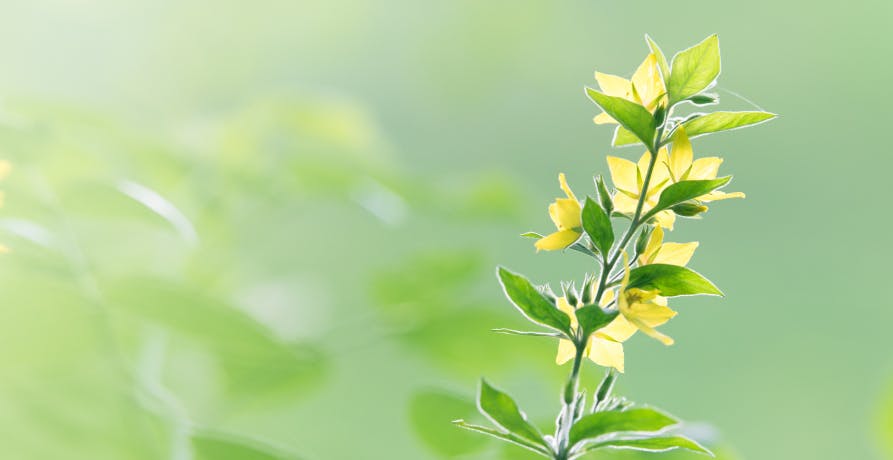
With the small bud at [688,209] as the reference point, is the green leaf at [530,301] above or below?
below

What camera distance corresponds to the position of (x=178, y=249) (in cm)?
54

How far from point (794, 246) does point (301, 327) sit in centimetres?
157

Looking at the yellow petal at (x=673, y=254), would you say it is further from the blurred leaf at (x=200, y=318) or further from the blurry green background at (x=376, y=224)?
the blurred leaf at (x=200, y=318)

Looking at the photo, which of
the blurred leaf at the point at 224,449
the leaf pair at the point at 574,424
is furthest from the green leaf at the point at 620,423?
the blurred leaf at the point at 224,449

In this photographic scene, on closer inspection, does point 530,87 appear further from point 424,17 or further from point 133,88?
point 133,88

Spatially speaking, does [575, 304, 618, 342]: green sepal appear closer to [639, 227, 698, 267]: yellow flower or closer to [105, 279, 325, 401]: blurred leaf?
[639, 227, 698, 267]: yellow flower

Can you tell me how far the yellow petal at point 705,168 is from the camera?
0.55 feet

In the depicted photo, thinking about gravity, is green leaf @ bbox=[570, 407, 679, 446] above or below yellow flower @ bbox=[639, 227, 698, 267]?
below

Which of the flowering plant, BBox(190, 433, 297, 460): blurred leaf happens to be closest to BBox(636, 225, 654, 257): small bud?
the flowering plant

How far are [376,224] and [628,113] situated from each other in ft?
2.85

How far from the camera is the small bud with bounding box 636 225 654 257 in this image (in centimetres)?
16

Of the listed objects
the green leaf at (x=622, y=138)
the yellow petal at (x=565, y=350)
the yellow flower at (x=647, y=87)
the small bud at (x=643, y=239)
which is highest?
the yellow flower at (x=647, y=87)

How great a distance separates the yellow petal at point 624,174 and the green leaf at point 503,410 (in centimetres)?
5

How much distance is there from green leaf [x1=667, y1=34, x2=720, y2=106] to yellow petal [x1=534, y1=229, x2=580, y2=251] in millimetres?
34
